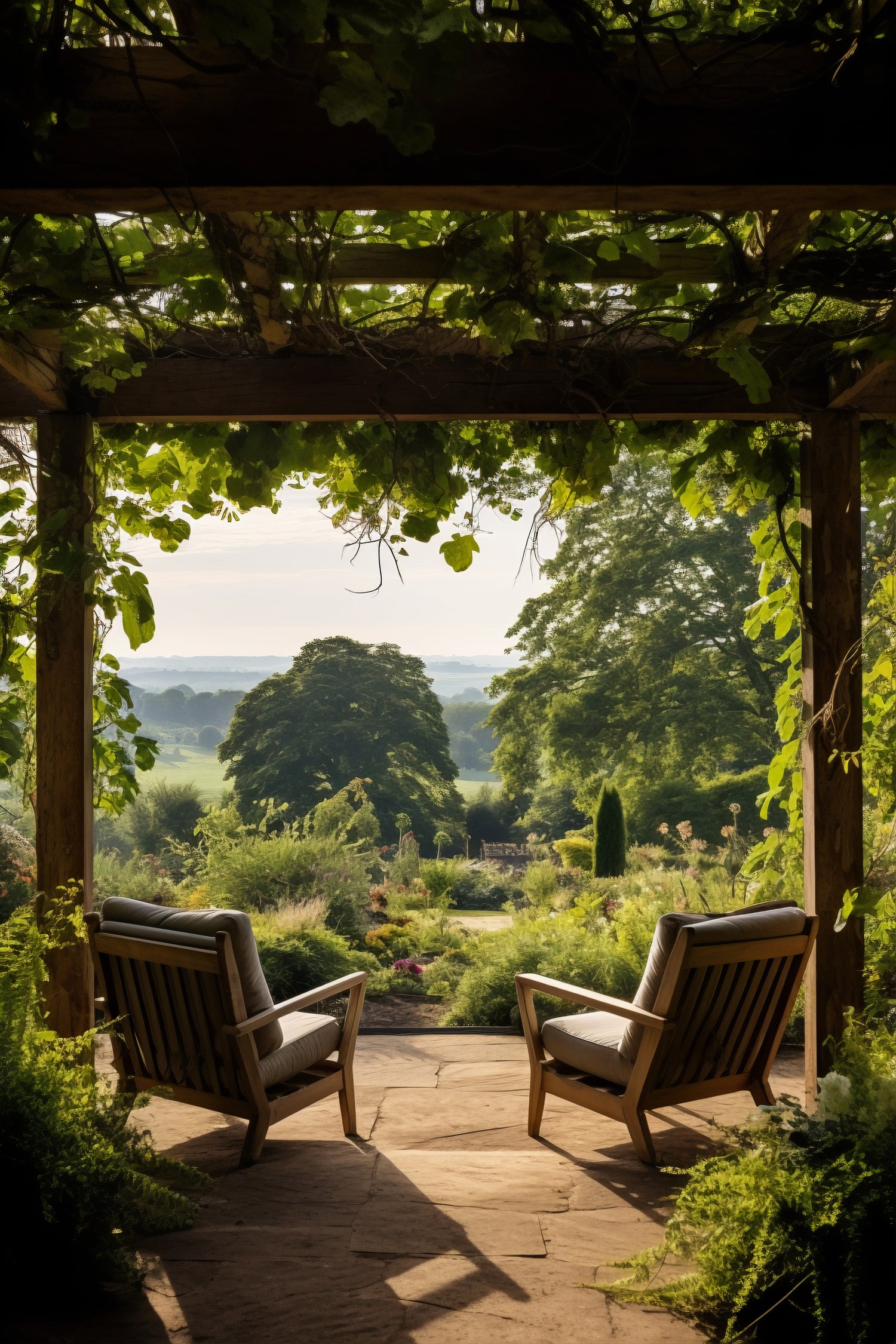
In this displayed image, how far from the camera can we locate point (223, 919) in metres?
3.09

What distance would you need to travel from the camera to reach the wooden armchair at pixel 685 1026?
311 cm

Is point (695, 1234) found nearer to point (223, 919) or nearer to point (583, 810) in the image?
point (223, 919)

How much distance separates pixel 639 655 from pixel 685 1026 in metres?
13.0

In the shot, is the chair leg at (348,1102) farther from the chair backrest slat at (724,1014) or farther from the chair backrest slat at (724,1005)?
the chair backrest slat at (724,1014)

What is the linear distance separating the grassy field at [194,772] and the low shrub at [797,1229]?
1052cm

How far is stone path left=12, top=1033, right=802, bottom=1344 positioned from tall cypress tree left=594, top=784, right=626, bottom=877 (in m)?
5.12

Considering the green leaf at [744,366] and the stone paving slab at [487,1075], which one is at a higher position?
the green leaf at [744,366]

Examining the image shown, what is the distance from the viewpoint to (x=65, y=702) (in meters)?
3.54

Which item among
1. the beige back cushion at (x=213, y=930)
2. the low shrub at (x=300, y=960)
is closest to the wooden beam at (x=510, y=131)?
the beige back cushion at (x=213, y=930)

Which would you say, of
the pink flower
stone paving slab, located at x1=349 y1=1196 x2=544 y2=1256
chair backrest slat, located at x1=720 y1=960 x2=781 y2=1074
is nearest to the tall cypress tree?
the pink flower

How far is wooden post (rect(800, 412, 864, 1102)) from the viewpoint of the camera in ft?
11.5

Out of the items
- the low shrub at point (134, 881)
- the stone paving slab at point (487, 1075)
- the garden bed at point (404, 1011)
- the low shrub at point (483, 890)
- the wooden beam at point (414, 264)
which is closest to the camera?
the wooden beam at point (414, 264)

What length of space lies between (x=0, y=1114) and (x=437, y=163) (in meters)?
2.14

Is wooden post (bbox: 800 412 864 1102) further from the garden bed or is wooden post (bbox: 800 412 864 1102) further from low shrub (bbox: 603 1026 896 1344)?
the garden bed
